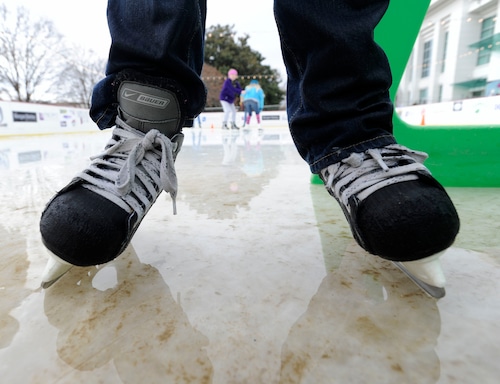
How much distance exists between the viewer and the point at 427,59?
2350 millimetres

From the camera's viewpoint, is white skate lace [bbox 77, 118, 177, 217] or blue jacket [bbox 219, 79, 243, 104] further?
blue jacket [bbox 219, 79, 243, 104]

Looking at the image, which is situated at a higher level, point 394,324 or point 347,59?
point 347,59

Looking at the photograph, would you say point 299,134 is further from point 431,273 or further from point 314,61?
point 431,273

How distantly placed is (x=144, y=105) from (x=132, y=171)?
0.35 feet

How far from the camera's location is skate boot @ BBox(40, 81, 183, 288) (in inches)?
12.2

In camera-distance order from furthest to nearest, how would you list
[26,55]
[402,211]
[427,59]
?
[26,55] < [427,59] < [402,211]

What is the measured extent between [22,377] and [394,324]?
281 mm

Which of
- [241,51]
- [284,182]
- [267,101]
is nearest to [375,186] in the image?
[284,182]

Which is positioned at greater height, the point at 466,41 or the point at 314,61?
the point at 466,41

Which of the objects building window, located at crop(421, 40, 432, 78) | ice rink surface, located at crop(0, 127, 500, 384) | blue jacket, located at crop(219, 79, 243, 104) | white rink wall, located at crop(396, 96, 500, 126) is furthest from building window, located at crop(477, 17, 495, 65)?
blue jacket, located at crop(219, 79, 243, 104)

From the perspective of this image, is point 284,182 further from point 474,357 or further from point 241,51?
point 241,51

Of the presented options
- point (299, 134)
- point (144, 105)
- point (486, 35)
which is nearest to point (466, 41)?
point (486, 35)

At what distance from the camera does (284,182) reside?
0.90 metres

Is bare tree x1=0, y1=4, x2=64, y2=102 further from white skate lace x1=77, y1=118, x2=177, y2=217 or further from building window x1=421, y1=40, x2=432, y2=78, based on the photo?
white skate lace x1=77, y1=118, x2=177, y2=217
